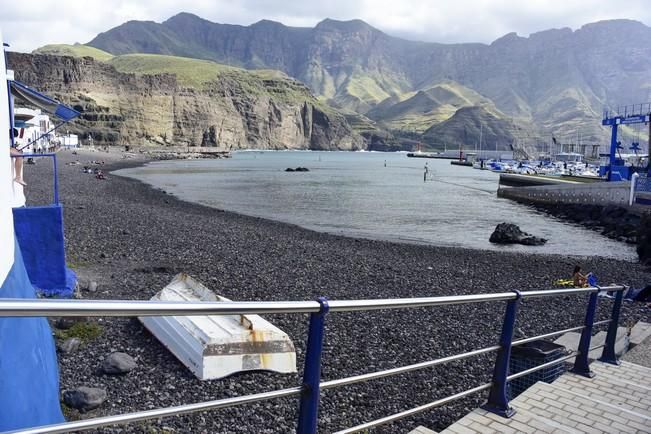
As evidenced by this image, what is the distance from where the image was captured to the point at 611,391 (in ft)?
19.2

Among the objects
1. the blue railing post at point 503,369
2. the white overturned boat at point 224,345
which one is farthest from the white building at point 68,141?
the blue railing post at point 503,369

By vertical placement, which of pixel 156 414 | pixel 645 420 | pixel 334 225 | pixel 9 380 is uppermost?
pixel 156 414

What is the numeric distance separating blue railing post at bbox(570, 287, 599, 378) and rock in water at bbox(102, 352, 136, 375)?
620 cm

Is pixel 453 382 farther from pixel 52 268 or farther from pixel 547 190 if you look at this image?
pixel 547 190

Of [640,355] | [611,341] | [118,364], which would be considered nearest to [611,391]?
[611,341]

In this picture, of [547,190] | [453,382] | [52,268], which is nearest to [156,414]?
[453,382]

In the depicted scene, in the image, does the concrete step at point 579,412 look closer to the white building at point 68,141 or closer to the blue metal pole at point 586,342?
the blue metal pole at point 586,342

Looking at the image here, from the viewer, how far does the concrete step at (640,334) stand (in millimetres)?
8727

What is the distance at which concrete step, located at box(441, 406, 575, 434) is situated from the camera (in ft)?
14.9

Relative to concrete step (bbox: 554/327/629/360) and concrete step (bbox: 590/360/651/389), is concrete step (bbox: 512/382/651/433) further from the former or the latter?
concrete step (bbox: 554/327/629/360)

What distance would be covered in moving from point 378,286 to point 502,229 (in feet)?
56.0

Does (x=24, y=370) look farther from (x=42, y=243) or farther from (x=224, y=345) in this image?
(x=42, y=243)

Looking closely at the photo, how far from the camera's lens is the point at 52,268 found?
10.2 m

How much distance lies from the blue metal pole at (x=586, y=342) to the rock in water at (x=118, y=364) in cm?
620
